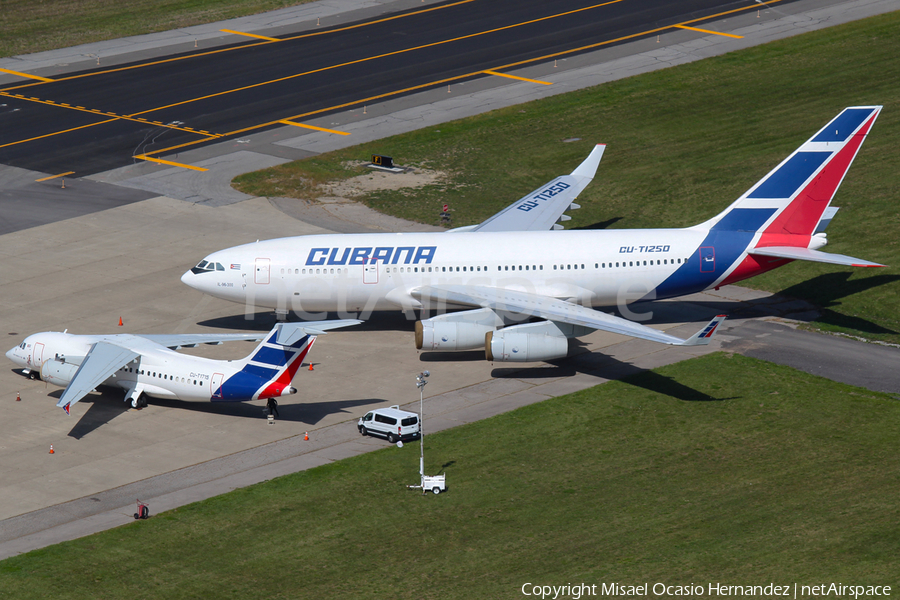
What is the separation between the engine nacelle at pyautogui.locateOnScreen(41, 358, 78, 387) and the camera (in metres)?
51.4

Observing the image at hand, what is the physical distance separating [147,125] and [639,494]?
5987 cm

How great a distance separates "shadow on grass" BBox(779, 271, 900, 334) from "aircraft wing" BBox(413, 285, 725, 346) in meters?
14.4

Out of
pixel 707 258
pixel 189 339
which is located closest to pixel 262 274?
pixel 189 339

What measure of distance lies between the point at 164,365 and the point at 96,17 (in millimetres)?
75847

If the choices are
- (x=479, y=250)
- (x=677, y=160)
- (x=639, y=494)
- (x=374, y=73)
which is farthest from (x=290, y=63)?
(x=639, y=494)

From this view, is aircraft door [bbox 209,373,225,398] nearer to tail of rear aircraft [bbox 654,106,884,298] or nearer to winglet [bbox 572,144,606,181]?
tail of rear aircraft [bbox 654,106,884,298]

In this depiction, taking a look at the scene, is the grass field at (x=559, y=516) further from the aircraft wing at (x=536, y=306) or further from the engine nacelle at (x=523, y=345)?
the aircraft wing at (x=536, y=306)

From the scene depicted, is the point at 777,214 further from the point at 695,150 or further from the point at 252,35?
the point at 252,35

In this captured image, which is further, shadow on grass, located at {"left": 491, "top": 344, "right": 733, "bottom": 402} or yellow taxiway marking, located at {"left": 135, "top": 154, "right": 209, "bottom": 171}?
yellow taxiway marking, located at {"left": 135, "top": 154, "right": 209, "bottom": 171}

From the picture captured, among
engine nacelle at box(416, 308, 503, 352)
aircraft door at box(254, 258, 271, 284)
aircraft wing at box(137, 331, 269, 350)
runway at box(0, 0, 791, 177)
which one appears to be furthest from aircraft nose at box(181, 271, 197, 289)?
runway at box(0, 0, 791, 177)

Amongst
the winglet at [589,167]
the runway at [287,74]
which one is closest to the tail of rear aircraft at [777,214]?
the winglet at [589,167]

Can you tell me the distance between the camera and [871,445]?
47.7 m

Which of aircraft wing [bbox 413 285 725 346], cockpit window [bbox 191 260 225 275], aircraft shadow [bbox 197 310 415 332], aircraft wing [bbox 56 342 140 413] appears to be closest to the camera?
aircraft wing [bbox 56 342 140 413]

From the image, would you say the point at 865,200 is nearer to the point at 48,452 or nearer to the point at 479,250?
the point at 479,250
